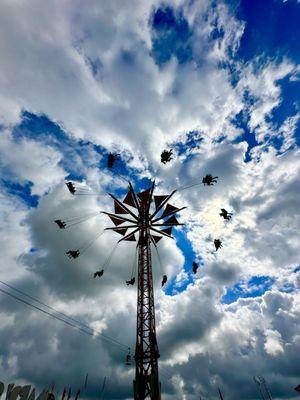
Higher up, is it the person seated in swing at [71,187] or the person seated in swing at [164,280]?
the person seated in swing at [71,187]

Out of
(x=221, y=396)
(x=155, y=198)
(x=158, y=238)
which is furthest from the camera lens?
(x=221, y=396)

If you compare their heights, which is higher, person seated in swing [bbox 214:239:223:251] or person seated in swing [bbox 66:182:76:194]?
person seated in swing [bbox 66:182:76:194]

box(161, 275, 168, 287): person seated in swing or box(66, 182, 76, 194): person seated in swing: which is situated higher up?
box(66, 182, 76, 194): person seated in swing

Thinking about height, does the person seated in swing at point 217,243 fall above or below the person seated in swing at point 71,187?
below

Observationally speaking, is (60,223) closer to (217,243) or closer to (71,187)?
(71,187)

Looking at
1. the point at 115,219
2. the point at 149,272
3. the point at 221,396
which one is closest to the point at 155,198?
the point at 115,219

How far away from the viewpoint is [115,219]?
82.2ft

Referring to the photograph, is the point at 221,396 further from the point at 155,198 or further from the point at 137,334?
the point at 155,198

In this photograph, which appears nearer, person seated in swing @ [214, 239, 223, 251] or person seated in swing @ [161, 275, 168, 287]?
person seated in swing @ [214, 239, 223, 251]

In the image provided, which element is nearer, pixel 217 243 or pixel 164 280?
pixel 217 243

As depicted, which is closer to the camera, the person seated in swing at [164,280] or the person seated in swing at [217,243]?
the person seated in swing at [217,243]

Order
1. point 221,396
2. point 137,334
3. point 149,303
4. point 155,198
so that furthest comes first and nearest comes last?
point 221,396 < point 155,198 < point 149,303 < point 137,334

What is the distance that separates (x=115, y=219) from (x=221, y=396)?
50095mm

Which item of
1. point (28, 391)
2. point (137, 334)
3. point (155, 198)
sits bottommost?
point (28, 391)
